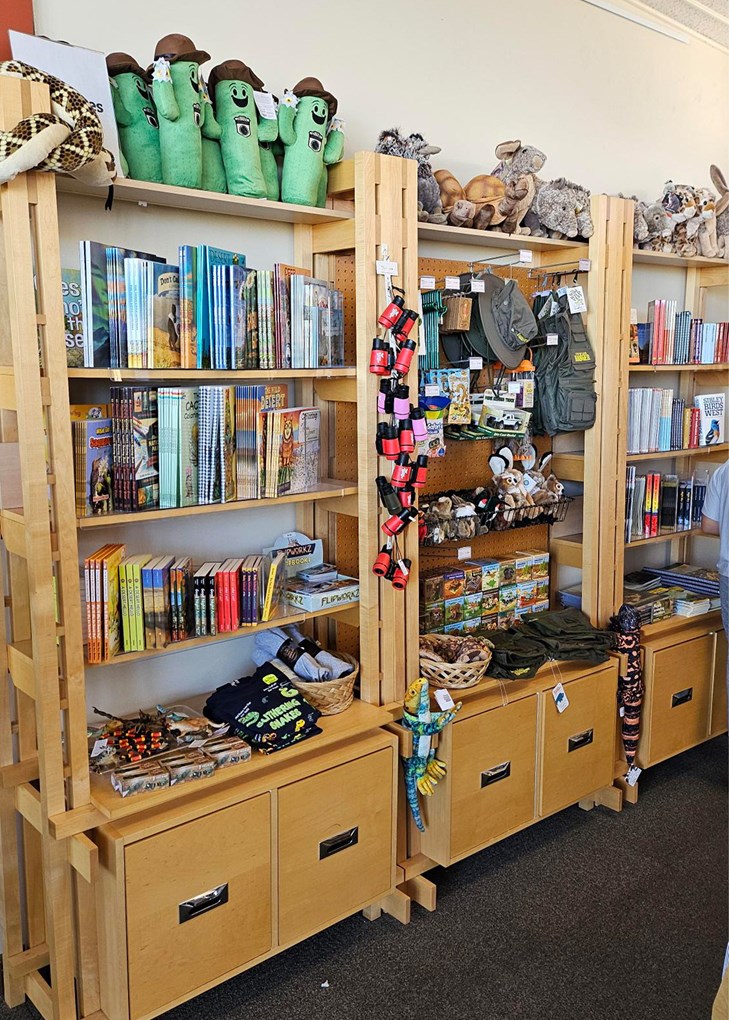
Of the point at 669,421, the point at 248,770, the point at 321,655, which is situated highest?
the point at 669,421

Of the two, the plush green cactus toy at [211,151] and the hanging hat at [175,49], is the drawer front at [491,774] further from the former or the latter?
the hanging hat at [175,49]

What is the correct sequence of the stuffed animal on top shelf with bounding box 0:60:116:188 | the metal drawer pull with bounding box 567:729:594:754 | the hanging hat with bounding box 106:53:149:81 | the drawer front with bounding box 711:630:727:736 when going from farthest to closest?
the drawer front with bounding box 711:630:727:736 → the metal drawer pull with bounding box 567:729:594:754 → the hanging hat with bounding box 106:53:149:81 → the stuffed animal on top shelf with bounding box 0:60:116:188

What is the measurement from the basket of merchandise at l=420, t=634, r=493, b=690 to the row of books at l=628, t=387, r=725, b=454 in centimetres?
118

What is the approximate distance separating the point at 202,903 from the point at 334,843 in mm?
418

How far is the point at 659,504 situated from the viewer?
3773mm

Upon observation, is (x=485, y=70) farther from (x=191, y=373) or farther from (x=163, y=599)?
(x=163, y=599)

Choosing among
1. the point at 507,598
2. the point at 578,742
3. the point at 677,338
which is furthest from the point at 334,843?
the point at 677,338

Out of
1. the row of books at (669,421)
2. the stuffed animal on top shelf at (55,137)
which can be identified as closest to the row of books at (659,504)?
the row of books at (669,421)

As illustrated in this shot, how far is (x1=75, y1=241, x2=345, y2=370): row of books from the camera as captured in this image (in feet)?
6.69

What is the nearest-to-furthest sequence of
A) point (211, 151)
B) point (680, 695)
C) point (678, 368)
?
1. point (211, 151)
2. point (680, 695)
3. point (678, 368)

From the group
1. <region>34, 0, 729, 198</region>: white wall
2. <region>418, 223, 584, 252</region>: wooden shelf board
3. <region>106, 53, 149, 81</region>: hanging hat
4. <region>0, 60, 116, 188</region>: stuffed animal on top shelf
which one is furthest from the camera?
<region>418, 223, 584, 252</region>: wooden shelf board

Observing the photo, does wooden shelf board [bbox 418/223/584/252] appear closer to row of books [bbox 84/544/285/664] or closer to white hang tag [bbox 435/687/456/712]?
row of books [bbox 84/544/285/664]

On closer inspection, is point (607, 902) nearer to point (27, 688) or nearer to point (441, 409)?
point (441, 409)

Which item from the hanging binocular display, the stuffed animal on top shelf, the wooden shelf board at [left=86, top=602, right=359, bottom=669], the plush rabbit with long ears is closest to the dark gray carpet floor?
the wooden shelf board at [left=86, top=602, right=359, bottom=669]
